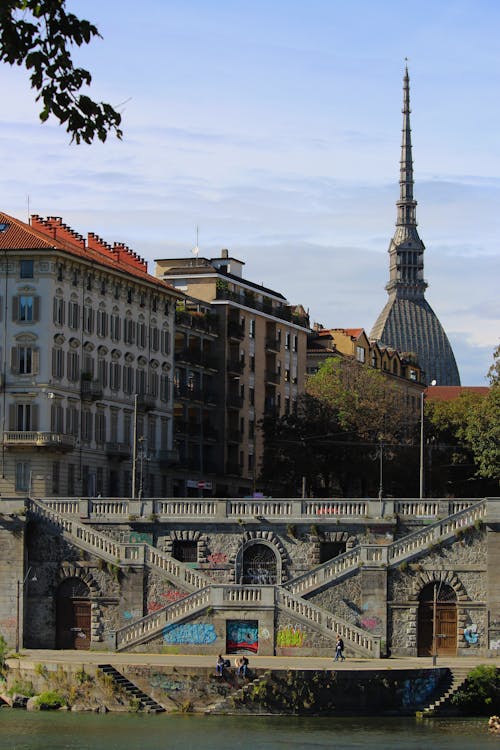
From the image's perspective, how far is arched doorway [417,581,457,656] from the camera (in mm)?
70062

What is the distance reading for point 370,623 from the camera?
70312 millimetres

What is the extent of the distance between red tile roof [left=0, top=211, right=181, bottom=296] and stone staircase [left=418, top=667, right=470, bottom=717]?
4673 cm

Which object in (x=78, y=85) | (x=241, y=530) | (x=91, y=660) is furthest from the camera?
(x=241, y=530)

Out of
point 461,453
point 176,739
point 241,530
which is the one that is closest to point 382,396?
point 461,453

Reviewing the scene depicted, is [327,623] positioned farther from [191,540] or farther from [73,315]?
[73,315]

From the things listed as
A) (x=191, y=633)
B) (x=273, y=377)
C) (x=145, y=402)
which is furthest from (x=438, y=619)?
(x=273, y=377)

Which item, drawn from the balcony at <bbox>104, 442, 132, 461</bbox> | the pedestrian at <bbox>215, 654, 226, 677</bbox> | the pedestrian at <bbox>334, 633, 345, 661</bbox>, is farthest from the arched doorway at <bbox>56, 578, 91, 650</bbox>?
the balcony at <bbox>104, 442, 132, 461</bbox>

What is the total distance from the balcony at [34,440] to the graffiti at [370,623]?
1297 inches

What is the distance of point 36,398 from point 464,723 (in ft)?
155

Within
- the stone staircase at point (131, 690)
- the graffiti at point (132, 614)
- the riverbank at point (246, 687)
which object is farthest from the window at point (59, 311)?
the stone staircase at point (131, 690)

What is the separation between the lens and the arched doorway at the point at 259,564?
7425 cm

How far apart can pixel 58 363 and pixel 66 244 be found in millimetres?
9345

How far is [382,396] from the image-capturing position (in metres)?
124

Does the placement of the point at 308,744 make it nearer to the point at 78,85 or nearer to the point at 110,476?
the point at 78,85
